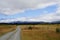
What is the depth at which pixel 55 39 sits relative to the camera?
23281mm

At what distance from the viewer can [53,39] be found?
75.8 feet

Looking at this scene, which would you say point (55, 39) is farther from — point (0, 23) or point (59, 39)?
point (0, 23)

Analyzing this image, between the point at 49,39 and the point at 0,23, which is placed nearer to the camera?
the point at 49,39

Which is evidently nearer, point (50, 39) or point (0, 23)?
point (50, 39)

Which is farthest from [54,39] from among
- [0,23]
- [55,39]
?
[0,23]

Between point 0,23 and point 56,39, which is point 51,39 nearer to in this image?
point 56,39

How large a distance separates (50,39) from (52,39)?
11.3 inches

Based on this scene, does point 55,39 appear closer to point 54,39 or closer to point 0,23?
point 54,39

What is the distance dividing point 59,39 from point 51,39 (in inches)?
44.2

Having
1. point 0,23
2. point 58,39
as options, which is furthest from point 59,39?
point 0,23

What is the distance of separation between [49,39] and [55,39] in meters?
0.89

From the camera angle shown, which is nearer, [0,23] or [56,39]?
[56,39]

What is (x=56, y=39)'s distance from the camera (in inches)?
920

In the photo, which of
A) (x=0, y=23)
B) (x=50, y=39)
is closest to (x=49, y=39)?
(x=50, y=39)
